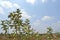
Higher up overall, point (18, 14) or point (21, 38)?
point (18, 14)

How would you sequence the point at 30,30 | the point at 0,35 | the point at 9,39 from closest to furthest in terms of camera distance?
Result: the point at 30,30, the point at 9,39, the point at 0,35

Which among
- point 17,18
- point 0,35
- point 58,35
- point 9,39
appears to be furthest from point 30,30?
point 58,35

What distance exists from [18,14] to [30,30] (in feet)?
24.4

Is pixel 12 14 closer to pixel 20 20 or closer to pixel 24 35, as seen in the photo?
pixel 20 20

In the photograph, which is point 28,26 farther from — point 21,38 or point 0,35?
point 0,35

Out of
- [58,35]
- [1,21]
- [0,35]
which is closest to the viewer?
[1,21]

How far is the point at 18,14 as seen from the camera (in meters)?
71.1

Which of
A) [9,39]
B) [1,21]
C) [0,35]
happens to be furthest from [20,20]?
[0,35]

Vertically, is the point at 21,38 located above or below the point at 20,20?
below

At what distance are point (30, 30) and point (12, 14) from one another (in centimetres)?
928

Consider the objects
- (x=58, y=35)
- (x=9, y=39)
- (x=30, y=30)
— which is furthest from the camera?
(x=58, y=35)

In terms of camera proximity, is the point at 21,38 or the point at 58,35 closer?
the point at 21,38

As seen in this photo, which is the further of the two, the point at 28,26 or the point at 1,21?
the point at 1,21

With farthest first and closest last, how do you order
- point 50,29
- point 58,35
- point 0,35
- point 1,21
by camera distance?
point 58,35
point 0,35
point 1,21
point 50,29
